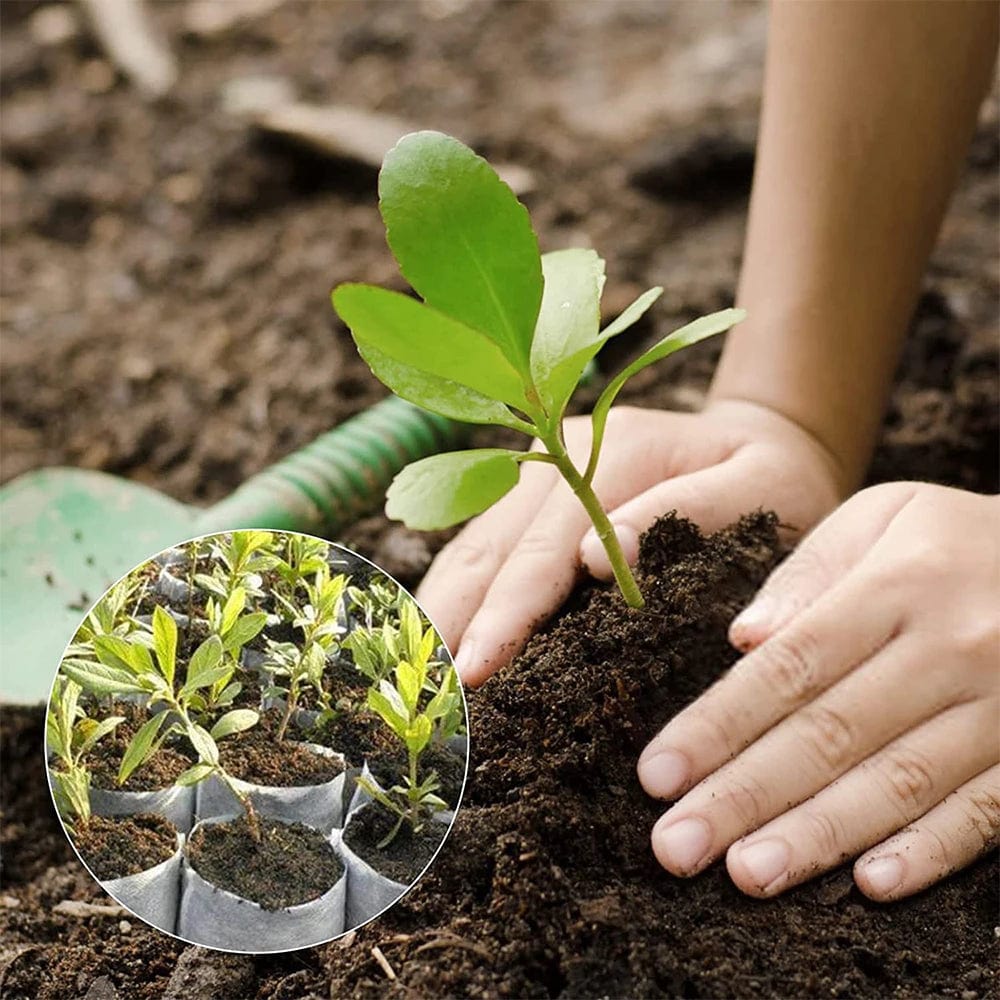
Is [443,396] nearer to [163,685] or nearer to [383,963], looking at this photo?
[163,685]

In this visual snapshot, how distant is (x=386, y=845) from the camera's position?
0.97 m

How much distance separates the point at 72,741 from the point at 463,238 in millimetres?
494

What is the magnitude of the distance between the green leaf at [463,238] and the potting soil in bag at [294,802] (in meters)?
0.37

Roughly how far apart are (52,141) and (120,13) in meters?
0.52

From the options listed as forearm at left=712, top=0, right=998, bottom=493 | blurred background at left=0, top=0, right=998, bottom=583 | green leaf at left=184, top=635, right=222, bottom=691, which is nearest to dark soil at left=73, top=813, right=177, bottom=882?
green leaf at left=184, top=635, right=222, bottom=691

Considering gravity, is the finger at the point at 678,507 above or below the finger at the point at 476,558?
above

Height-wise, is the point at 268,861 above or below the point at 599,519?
below

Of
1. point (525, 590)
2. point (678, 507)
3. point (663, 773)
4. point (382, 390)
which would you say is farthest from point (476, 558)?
point (382, 390)

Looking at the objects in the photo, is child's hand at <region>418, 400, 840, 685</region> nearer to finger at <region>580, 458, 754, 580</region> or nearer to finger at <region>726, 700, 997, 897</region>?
finger at <region>580, 458, 754, 580</region>

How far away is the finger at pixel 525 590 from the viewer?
3.78 feet

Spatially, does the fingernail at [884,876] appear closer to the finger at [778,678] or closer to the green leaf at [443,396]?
the finger at [778,678]

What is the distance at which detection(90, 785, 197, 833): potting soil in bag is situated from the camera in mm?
964

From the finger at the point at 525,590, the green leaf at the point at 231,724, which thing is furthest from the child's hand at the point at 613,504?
the green leaf at the point at 231,724

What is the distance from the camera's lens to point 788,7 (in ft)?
4.60
